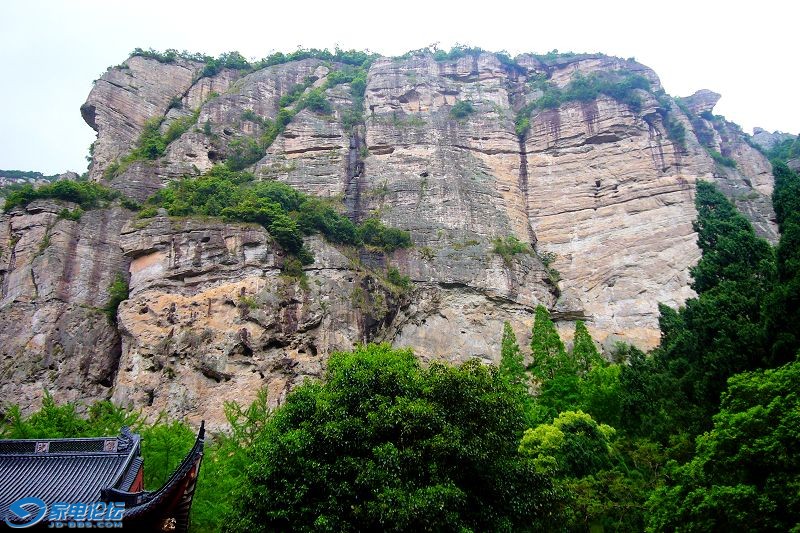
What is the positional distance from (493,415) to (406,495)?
2721mm

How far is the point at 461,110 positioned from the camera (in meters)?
46.7

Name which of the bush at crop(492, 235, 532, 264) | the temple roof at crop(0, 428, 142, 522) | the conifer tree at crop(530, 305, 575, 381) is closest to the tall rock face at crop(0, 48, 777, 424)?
the bush at crop(492, 235, 532, 264)

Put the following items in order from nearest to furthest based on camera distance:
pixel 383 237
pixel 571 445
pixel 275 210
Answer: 1. pixel 571 445
2. pixel 275 210
3. pixel 383 237

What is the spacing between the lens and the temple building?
33.0ft

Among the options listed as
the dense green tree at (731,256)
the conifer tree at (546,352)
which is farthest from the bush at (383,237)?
the dense green tree at (731,256)

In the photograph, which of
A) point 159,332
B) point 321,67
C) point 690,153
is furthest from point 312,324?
point 321,67

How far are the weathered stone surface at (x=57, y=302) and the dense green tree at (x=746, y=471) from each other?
24.6 meters

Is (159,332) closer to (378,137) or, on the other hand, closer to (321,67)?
(378,137)

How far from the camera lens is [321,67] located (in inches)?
2147

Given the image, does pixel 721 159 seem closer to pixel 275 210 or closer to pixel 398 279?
pixel 398 279

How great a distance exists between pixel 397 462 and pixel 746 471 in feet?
21.2

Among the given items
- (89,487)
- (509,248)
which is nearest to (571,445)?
(89,487)

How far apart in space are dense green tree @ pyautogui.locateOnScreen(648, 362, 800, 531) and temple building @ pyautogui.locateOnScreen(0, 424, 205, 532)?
921 cm

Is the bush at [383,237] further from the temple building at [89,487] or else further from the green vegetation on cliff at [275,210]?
the temple building at [89,487]
